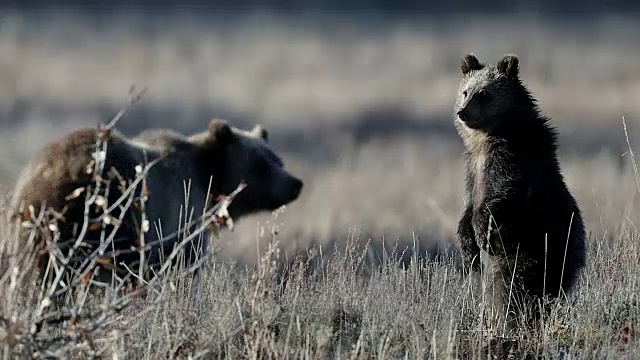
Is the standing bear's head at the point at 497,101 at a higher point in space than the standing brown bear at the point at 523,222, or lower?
higher

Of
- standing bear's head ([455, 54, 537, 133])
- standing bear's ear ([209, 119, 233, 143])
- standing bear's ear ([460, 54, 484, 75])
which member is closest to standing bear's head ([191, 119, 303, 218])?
standing bear's ear ([209, 119, 233, 143])

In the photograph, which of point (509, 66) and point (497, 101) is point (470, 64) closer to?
point (509, 66)

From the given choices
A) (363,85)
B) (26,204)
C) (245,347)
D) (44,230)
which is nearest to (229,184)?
(26,204)

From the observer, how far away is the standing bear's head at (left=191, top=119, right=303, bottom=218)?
10.9 metres

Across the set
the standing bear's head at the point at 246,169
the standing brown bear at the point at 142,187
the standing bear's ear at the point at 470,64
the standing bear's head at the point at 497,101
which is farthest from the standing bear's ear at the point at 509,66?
the standing bear's head at the point at 246,169

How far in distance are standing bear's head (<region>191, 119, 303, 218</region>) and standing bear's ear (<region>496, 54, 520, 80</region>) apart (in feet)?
9.49

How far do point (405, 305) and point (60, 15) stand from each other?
23.8m

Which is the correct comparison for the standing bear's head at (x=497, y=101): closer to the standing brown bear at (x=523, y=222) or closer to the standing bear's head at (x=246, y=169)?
the standing brown bear at (x=523, y=222)

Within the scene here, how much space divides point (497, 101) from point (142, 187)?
8.91 feet

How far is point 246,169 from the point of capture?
36.6ft

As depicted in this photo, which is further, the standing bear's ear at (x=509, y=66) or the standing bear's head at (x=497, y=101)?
the standing bear's ear at (x=509, y=66)

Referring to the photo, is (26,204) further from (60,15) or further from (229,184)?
(60,15)

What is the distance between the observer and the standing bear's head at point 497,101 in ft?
27.9

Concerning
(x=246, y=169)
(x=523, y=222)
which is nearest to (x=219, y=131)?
(x=246, y=169)
